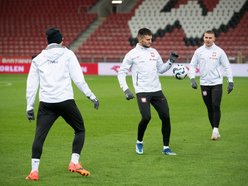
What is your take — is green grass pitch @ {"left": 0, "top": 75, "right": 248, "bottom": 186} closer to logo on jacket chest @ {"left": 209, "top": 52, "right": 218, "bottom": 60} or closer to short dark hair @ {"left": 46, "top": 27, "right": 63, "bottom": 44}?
logo on jacket chest @ {"left": 209, "top": 52, "right": 218, "bottom": 60}

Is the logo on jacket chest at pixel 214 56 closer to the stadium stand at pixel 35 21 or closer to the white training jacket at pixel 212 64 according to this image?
the white training jacket at pixel 212 64

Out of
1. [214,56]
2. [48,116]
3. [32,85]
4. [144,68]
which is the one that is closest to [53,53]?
[32,85]

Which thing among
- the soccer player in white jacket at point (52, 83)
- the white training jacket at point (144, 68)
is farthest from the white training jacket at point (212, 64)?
the soccer player in white jacket at point (52, 83)

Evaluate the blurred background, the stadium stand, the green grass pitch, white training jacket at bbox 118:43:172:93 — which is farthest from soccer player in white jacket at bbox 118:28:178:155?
the stadium stand

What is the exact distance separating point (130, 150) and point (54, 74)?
3.17 metres

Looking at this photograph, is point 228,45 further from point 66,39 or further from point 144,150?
point 144,150

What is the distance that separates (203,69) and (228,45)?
2716 centimetres

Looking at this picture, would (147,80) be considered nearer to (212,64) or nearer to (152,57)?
→ (152,57)

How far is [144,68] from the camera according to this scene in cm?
1069

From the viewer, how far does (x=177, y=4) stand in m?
43.0

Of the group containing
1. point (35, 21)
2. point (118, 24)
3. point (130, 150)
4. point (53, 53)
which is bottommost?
point (130, 150)

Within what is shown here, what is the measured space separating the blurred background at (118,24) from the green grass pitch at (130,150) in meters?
20.0

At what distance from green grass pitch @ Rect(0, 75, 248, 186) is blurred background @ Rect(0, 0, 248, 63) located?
20002 millimetres

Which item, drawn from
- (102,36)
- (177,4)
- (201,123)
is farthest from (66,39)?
(201,123)
